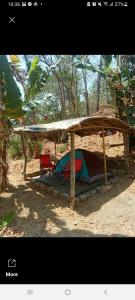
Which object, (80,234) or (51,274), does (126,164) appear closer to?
(80,234)

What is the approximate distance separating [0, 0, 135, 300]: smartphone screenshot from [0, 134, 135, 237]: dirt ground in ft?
0.09

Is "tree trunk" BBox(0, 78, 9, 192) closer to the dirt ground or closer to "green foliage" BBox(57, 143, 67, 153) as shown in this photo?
the dirt ground

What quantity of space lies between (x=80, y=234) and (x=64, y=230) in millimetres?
436

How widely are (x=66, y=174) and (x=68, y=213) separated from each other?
2.50 meters

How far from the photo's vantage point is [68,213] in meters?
7.02

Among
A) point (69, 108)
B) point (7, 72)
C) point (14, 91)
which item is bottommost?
point (69, 108)

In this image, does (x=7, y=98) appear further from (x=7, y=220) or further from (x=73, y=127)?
(x=7, y=220)

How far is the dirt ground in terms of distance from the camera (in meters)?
5.95

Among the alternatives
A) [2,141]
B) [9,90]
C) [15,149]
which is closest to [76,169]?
[2,141]

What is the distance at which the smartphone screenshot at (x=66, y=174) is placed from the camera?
6.74 ft

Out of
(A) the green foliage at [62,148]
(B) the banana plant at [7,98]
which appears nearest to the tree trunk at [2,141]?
(B) the banana plant at [7,98]

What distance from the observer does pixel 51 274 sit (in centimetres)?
204

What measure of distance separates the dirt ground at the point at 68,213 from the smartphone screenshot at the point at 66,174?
3 centimetres
